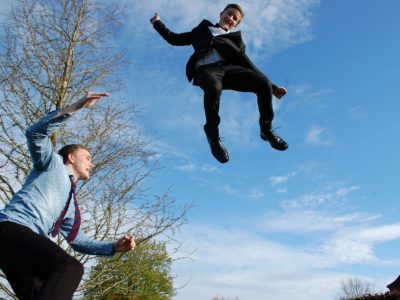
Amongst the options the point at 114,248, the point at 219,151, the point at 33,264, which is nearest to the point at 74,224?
the point at 114,248

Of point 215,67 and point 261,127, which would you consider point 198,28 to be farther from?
point 261,127

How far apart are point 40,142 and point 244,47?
8.08 ft

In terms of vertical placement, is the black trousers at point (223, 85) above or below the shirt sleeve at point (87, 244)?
above

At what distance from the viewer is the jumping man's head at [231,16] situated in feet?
14.3

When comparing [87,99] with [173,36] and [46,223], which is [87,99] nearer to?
[46,223]

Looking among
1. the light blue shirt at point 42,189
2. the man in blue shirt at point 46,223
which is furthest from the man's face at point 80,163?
the light blue shirt at point 42,189

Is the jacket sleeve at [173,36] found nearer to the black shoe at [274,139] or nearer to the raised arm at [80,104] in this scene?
the black shoe at [274,139]

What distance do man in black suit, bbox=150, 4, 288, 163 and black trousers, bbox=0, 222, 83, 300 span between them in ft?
7.28

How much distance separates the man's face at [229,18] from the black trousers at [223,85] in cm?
48

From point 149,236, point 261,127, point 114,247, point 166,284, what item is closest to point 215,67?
point 261,127

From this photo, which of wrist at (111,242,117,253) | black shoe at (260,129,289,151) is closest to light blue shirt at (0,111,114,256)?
wrist at (111,242,117,253)

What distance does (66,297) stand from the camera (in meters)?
2.19

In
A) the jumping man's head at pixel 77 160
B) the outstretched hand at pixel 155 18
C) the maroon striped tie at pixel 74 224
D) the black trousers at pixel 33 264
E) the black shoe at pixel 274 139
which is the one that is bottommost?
the black trousers at pixel 33 264

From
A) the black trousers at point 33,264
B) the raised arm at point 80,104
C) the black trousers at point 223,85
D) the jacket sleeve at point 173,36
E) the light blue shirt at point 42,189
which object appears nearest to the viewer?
the black trousers at point 33,264
